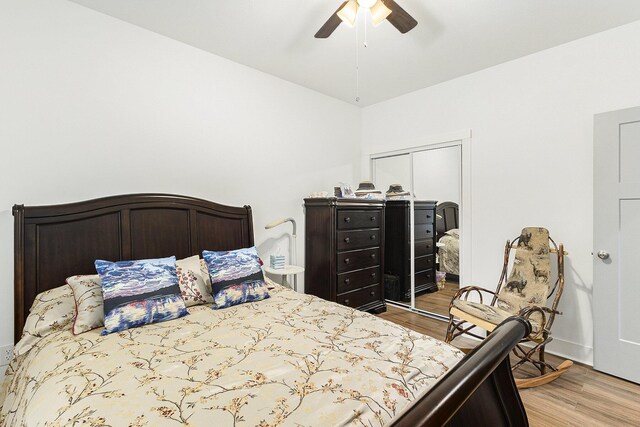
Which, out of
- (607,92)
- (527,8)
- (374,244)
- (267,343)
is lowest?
(267,343)

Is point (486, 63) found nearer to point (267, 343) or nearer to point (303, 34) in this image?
point (303, 34)

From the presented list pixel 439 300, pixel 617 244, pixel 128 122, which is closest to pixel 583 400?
pixel 617 244

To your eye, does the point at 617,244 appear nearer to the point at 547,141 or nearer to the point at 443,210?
the point at 547,141

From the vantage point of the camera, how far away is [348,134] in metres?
4.17

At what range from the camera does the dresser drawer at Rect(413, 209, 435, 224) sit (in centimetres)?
370

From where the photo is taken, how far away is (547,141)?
2740 millimetres

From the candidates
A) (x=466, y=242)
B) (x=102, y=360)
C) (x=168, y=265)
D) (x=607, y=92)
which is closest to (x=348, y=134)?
(x=466, y=242)

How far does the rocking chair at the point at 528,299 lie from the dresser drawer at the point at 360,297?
3.36 ft

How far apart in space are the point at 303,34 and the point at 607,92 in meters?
2.54

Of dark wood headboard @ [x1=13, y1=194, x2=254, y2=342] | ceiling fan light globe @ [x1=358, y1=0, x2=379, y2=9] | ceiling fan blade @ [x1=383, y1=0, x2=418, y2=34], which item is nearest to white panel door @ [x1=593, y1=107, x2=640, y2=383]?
ceiling fan blade @ [x1=383, y1=0, x2=418, y2=34]

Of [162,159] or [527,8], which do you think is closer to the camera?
[527,8]

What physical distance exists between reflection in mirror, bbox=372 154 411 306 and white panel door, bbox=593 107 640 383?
182 centimetres

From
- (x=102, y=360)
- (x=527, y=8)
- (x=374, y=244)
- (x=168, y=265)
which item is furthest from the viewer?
(x=374, y=244)

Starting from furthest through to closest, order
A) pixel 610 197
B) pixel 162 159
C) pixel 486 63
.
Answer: pixel 486 63 → pixel 162 159 → pixel 610 197
